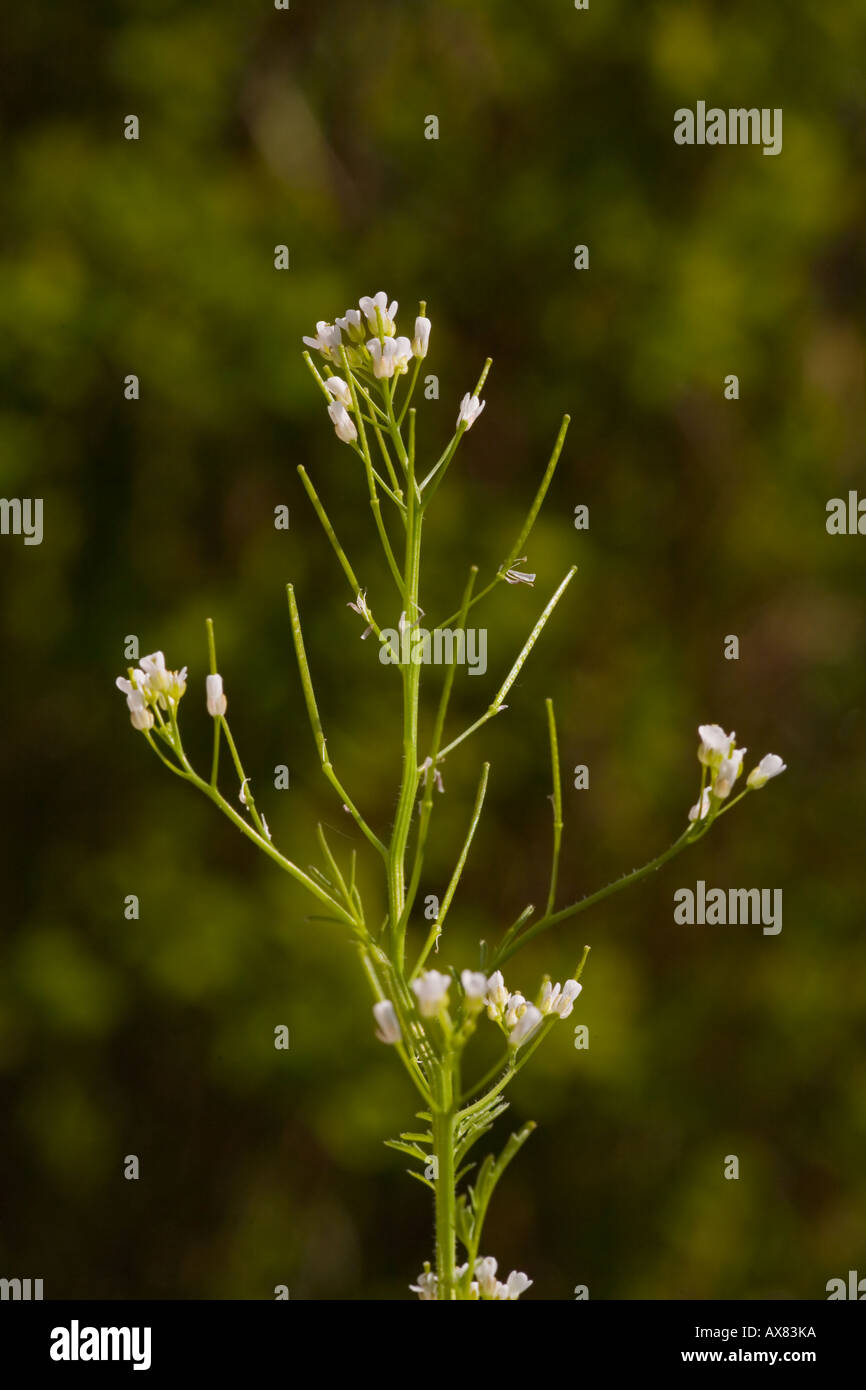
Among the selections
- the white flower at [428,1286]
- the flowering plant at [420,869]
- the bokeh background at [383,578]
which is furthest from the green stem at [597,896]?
the bokeh background at [383,578]

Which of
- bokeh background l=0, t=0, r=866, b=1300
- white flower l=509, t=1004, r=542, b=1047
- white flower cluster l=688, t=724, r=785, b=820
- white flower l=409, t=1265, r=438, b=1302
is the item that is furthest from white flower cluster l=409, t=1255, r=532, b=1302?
bokeh background l=0, t=0, r=866, b=1300

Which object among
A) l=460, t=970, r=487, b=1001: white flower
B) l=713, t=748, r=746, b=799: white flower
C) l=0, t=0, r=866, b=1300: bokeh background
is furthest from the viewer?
l=0, t=0, r=866, b=1300: bokeh background

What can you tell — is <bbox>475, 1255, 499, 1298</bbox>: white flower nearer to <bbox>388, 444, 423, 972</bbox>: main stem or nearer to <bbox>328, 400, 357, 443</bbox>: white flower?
<bbox>388, 444, 423, 972</bbox>: main stem

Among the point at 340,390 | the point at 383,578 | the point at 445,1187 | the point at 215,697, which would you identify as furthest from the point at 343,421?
the point at 383,578

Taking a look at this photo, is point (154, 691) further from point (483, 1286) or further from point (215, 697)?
point (483, 1286)

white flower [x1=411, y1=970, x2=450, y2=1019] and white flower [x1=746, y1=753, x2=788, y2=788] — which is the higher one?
white flower [x1=746, y1=753, x2=788, y2=788]

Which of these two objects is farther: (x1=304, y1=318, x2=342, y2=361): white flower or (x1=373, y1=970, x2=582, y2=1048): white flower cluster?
(x1=304, y1=318, x2=342, y2=361): white flower

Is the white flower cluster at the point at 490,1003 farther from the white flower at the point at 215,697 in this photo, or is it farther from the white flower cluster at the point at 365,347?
the white flower cluster at the point at 365,347

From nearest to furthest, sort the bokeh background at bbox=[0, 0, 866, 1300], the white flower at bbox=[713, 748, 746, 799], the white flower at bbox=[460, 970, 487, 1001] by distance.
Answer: the white flower at bbox=[460, 970, 487, 1001], the white flower at bbox=[713, 748, 746, 799], the bokeh background at bbox=[0, 0, 866, 1300]
